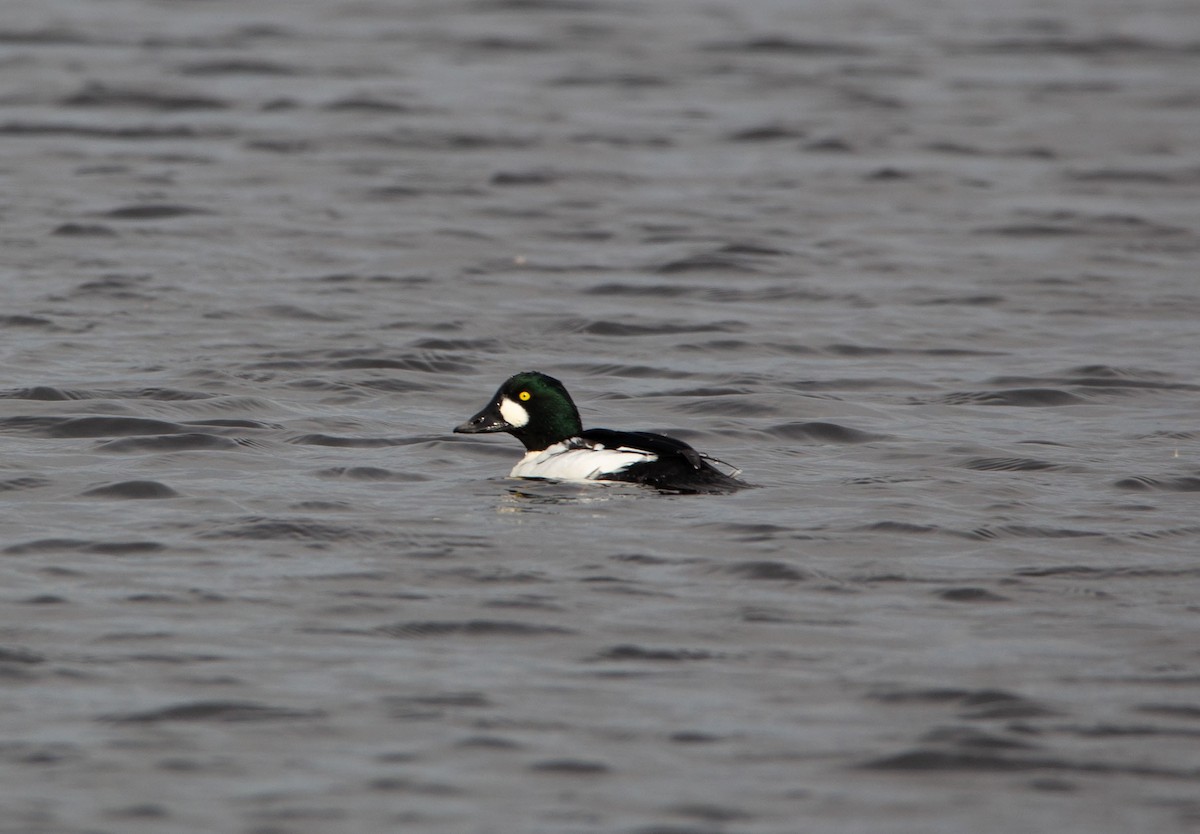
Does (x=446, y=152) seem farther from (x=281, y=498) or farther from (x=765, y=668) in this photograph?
(x=765, y=668)

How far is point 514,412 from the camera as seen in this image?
34.5 feet

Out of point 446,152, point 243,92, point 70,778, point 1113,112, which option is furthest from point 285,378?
point 1113,112

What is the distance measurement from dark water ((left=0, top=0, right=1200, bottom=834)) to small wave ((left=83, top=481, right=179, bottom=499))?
29mm

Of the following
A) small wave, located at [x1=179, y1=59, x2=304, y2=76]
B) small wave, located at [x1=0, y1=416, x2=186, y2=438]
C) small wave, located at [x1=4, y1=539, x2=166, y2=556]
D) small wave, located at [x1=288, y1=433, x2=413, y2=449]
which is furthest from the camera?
small wave, located at [x1=179, y1=59, x2=304, y2=76]

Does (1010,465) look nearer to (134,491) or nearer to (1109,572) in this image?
(1109,572)

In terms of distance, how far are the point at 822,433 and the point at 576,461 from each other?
210 centimetres

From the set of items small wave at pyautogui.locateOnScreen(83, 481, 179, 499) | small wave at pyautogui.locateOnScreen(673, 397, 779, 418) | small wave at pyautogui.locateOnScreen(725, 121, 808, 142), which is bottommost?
small wave at pyautogui.locateOnScreen(673, 397, 779, 418)

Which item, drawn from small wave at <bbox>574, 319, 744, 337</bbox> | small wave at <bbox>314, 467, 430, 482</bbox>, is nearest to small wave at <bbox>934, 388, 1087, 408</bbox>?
small wave at <bbox>574, 319, 744, 337</bbox>

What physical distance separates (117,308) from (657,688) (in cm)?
876

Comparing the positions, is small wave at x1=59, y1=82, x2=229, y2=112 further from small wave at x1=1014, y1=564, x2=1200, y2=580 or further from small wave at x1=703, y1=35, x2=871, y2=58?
small wave at x1=1014, y1=564, x2=1200, y2=580

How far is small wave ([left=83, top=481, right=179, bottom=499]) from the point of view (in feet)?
33.0

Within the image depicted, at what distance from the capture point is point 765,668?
752 cm

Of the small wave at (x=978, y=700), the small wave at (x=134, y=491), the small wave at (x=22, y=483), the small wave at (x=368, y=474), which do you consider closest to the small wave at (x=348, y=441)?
the small wave at (x=368, y=474)

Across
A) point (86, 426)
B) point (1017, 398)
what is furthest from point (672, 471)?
point (1017, 398)
